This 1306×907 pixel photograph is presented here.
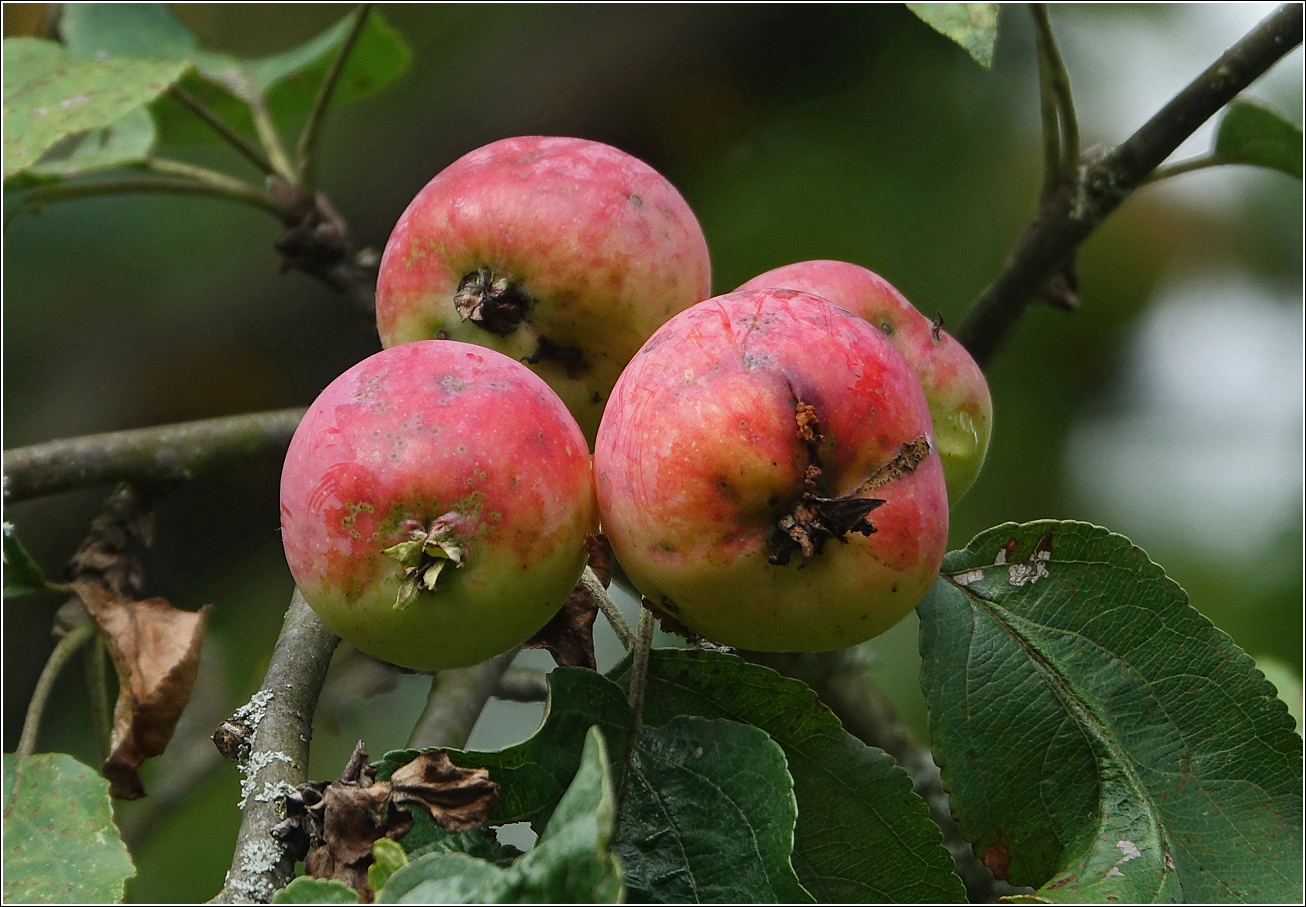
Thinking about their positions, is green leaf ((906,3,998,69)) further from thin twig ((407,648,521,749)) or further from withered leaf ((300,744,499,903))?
thin twig ((407,648,521,749))

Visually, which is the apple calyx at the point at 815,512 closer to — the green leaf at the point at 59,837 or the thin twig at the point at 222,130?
the green leaf at the point at 59,837

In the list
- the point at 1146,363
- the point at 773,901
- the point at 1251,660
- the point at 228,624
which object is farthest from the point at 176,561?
the point at 1146,363

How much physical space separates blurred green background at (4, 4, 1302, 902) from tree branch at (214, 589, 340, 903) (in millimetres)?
728

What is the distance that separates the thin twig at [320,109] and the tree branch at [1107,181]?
2.70ft

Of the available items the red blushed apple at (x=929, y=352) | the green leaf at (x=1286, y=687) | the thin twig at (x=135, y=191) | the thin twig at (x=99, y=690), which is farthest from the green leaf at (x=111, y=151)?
the green leaf at (x=1286, y=687)

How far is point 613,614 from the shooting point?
2.67 ft

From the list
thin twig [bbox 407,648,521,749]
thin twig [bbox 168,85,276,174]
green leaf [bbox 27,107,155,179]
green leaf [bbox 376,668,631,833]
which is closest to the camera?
green leaf [bbox 376,668,631,833]

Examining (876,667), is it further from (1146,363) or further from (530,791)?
(530,791)

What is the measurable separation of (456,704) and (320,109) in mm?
747

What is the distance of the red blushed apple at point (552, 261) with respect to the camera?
758mm

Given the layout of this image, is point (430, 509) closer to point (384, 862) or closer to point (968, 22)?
point (384, 862)

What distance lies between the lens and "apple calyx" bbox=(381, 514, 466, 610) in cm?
60

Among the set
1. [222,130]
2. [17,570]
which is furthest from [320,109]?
[17,570]

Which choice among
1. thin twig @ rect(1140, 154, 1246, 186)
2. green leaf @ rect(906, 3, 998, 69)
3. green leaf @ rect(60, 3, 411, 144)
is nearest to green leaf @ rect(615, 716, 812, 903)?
green leaf @ rect(906, 3, 998, 69)
